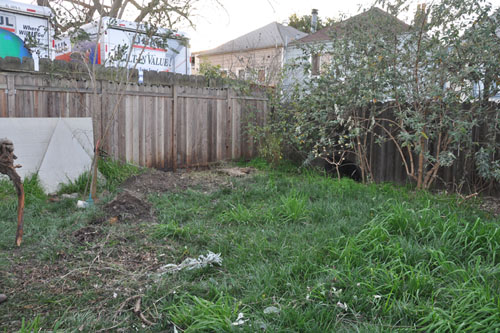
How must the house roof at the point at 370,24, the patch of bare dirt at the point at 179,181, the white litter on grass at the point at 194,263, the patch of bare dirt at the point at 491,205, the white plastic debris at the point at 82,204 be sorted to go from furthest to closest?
1. the patch of bare dirt at the point at 179,181
2. the house roof at the point at 370,24
3. the patch of bare dirt at the point at 491,205
4. the white plastic debris at the point at 82,204
5. the white litter on grass at the point at 194,263

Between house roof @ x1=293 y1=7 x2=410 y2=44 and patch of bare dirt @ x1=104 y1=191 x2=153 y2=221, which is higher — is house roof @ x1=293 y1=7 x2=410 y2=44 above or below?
above

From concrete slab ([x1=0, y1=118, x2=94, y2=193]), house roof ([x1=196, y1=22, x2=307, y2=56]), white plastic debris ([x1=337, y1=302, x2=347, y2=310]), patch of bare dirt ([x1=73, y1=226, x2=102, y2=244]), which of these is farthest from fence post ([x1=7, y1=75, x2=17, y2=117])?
house roof ([x1=196, y1=22, x2=307, y2=56])

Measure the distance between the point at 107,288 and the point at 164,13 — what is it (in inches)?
183

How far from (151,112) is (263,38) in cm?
1747

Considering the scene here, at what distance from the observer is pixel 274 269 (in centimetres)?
315

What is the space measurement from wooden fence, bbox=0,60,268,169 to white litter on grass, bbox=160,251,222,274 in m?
2.91

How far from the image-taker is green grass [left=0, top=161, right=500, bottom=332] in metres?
2.48

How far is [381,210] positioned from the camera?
4.59m

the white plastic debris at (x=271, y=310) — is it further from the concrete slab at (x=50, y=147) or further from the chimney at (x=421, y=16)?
the chimney at (x=421, y=16)

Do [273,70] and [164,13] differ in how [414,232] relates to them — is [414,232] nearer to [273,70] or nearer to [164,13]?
[164,13]

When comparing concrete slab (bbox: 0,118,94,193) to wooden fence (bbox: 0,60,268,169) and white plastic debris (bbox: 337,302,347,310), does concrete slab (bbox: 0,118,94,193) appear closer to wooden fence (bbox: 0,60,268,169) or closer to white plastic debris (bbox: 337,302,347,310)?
wooden fence (bbox: 0,60,268,169)

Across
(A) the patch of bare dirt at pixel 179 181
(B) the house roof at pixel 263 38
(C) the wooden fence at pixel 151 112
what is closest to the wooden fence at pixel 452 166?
(A) the patch of bare dirt at pixel 179 181

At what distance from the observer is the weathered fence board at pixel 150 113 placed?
600 centimetres

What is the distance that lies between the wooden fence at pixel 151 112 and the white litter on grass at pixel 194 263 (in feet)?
9.53
